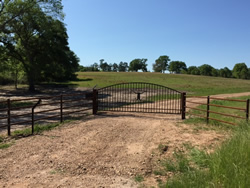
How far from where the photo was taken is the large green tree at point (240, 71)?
113700mm

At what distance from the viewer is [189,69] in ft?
468

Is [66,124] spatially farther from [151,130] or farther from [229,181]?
[229,181]

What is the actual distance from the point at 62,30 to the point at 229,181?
1320 inches

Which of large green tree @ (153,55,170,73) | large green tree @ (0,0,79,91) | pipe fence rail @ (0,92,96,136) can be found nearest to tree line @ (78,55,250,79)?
large green tree @ (153,55,170,73)

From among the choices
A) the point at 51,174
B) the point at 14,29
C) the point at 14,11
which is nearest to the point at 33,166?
the point at 51,174

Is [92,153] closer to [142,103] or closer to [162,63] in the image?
[142,103]

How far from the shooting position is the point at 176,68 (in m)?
146

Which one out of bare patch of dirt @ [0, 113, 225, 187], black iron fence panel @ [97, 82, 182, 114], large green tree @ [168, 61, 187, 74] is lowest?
bare patch of dirt @ [0, 113, 225, 187]

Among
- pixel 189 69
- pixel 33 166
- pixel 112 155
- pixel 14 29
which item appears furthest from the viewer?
pixel 189 69

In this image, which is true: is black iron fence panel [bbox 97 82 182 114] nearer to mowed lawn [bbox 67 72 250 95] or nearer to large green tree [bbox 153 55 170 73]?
mowed lawn [bbox 67 72 250 95]

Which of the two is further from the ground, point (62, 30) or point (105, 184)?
point (62, 30)

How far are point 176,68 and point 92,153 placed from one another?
146 metres

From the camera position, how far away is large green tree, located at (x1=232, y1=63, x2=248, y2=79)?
114m

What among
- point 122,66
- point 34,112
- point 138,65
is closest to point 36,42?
point 34,112
